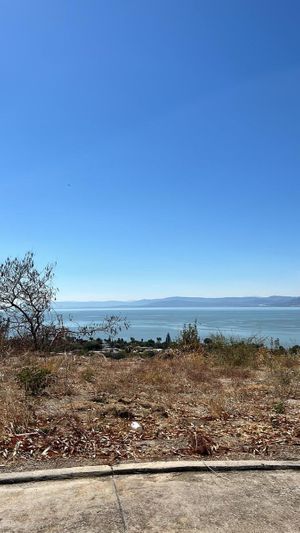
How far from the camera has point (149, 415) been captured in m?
5.77

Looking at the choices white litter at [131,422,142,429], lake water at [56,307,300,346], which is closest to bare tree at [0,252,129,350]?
lake water at [56,307,300,346]

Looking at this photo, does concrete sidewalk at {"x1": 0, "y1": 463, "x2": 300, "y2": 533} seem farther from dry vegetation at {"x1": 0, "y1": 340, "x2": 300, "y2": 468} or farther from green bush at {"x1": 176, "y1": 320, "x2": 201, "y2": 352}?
green bush at {"x1": 176, "y1": 320, "x2": 201, "y2": 352}

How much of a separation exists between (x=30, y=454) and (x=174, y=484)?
4.78ft

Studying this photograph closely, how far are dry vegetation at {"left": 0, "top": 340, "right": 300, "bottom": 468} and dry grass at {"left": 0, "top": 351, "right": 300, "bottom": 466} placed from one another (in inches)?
0.4

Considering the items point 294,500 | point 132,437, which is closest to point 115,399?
point 132,437

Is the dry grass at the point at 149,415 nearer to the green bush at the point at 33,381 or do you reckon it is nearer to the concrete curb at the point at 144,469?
the green bush at the point at 33,381

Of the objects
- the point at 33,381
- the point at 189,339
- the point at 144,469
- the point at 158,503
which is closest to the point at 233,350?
the point at 189,339

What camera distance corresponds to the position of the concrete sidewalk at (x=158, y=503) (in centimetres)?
285

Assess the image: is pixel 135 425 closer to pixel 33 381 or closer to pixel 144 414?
pixel 144 414

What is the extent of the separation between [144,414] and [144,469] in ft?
6.86

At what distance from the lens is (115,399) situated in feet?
22.0

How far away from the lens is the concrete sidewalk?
112 inches

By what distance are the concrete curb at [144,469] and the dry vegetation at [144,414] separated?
281 mm

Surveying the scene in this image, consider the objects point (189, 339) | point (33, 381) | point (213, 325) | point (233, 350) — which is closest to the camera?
point (33, 381)
